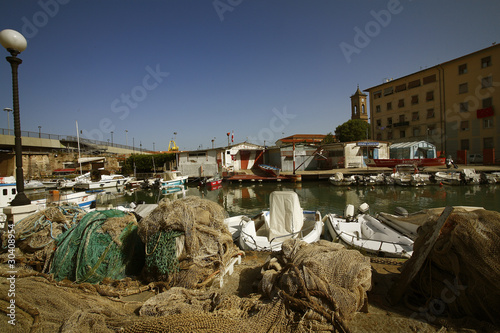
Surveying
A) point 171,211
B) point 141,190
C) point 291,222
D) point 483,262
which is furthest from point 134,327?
point 141,190

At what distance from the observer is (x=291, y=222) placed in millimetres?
7879

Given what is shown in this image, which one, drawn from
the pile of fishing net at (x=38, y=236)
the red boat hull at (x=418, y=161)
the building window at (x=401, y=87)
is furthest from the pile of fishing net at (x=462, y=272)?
the building window at (x=401, y=87)

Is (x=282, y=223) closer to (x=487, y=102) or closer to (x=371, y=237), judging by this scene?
(x=371, y=237)

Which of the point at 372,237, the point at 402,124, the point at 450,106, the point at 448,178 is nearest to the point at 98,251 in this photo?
the point at 372,237

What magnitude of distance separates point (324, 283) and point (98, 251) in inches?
159

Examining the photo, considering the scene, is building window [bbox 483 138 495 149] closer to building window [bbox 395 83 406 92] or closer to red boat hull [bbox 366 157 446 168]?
red boat hull [bbox 366 157 446 168]

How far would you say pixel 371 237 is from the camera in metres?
8.56

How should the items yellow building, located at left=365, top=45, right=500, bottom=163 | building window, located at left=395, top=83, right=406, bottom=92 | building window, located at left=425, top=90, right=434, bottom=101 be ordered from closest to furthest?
yellow building, located at left=365, top=45, right=500, bottom=163 < building window, located at left=425, top=90, right=434, bottom=101 < building window, located at left=395, top=83, right=406, bottom=92

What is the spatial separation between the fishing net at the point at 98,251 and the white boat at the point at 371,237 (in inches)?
259

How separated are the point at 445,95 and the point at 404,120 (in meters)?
6.80

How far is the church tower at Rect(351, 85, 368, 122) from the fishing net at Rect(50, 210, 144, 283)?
71.1m

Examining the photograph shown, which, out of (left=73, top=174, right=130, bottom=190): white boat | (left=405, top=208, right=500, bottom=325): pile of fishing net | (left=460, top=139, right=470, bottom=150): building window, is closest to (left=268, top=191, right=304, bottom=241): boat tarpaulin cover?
(left=405, top=208, right=500, bottom=325): pile of fishing net

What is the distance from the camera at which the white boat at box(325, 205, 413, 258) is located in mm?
7188

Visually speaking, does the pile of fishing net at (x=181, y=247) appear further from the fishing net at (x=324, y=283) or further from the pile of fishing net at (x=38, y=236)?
the pile of fishing net at (x=38, y=236)
